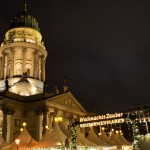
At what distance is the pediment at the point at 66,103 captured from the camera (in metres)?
52.2

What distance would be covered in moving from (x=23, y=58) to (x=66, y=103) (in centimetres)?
1621

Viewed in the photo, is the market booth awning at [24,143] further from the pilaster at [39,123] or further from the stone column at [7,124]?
the pilaster at [39,123]

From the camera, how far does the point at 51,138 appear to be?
31.5m

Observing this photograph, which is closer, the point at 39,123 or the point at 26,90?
the point at 39,123

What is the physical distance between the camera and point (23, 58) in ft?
209

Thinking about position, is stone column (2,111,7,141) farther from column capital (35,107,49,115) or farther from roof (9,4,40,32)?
roof (9,4,40,32)

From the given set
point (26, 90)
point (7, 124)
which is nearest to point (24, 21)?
point (26, 90)

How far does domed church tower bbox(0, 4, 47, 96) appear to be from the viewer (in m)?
60.3

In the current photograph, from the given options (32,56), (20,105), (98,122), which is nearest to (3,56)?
(32,56)

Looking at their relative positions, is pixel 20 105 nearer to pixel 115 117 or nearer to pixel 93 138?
pixel 93 138

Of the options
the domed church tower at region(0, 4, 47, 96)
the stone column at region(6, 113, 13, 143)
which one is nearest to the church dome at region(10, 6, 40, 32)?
the domed church tower at region(0, 4, 47, 96)

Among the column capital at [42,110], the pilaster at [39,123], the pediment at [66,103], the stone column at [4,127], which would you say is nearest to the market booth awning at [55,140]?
the stone column at [4,127]

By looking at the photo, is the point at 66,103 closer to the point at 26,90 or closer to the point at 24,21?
the point at 26,90

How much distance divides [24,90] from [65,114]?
10.7m
